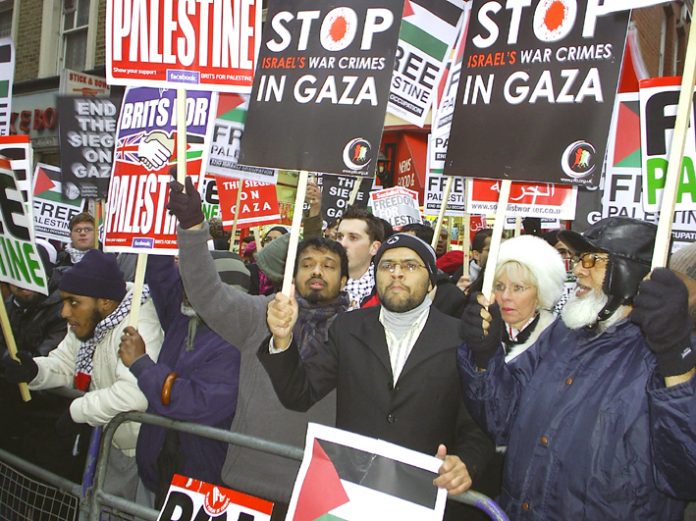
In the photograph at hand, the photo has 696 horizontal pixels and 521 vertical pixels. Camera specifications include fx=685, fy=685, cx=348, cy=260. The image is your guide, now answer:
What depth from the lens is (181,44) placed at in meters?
3.24

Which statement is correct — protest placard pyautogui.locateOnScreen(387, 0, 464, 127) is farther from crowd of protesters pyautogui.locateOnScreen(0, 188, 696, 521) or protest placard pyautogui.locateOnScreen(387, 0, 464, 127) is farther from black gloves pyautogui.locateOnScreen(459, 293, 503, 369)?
black gloves pyautogui.locateOnScreen(459, 293, 503, 369)

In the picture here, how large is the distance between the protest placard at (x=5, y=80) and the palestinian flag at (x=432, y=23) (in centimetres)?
272

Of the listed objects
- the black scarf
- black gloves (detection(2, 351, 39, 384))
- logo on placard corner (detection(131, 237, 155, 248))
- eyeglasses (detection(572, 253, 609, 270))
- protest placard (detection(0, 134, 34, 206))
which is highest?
protest placard (detection(0, 134, 34, 206))

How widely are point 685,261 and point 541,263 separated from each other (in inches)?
27.0

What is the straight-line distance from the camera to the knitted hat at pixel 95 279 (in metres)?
3.62

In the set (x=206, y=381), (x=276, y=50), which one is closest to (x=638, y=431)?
(x=206, y=381)

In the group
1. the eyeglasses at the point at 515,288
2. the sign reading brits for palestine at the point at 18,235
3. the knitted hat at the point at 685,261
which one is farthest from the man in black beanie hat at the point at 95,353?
the knitted hat at the point at 685,261

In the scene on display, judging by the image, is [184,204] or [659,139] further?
[659,139]

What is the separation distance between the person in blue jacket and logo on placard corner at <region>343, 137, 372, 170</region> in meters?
1.00

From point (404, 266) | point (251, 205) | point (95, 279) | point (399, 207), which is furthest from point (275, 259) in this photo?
point (399, 207)

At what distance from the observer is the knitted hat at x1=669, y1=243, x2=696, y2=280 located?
273 cm

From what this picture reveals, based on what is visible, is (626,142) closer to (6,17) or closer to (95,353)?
(95,353)

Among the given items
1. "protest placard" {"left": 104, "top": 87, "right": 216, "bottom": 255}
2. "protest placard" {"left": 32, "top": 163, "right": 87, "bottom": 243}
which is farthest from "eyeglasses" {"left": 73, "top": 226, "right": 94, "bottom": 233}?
"protest placard" {"left": 104, "top": 87, "right": 216, "bottom": 255}

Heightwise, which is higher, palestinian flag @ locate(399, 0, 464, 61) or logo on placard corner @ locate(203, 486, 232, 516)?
palestinian flag @ locate(399, 0, 464, 61)
